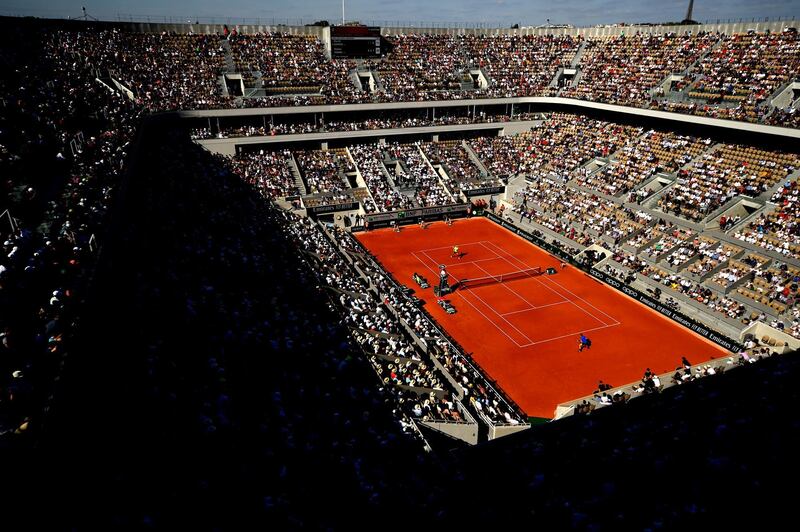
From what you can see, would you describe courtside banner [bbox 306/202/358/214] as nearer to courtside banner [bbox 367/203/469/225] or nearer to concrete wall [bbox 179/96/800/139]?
courtside banner [bbox 367/203/469/225]

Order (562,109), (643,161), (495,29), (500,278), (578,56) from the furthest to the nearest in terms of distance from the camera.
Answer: (495,29) < (578,56) < (562,109) < (643,161) < (500,278)

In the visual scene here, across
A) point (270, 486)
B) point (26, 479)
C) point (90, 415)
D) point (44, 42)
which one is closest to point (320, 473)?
point (270, 486)

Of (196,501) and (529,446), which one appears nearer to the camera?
(196,501)

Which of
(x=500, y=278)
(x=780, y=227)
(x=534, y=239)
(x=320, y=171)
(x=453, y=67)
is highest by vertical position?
(x=453, y=67)

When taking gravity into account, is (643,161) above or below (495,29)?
below

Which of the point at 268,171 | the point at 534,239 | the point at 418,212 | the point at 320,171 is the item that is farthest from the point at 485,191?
the point at 268,171

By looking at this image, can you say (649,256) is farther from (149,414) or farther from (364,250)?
(149,414)

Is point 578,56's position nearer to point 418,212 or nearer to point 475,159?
point 475,159
